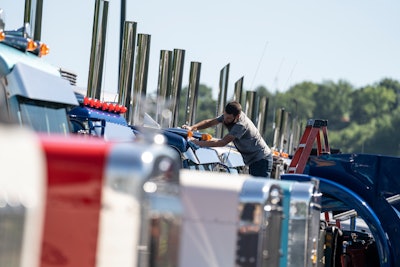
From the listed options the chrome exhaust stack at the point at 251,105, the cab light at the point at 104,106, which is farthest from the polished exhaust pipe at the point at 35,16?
the chrome exhaust stack at the point at 251,105

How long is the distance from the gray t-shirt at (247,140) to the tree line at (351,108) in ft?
383

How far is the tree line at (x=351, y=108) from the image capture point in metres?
135

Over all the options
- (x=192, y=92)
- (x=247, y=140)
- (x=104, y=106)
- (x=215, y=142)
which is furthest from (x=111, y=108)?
(x=192, y=92)

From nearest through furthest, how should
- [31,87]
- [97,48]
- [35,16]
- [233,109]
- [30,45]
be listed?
[31,87]
[30,45]
[233,109]
[35,16]
[97,48]

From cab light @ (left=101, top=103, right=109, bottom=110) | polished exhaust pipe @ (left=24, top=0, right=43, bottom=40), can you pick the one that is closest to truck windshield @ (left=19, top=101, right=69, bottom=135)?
cab light @ (left=101, top=103, right=109, bottom=110)

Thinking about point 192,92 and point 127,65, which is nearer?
point 127,65

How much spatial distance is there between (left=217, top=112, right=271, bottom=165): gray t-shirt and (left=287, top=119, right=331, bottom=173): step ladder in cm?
40

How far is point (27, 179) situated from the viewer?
15.3 ft

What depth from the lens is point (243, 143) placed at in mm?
13367

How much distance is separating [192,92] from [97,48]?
25.2 ft

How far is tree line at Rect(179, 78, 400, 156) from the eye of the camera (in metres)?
135

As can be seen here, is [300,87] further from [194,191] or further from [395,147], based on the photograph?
[194,191]

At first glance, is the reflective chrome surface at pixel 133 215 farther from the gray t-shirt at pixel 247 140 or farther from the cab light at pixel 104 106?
the gray t-shirt at pixel 247 140

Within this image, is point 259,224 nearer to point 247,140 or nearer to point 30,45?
point 30,45
